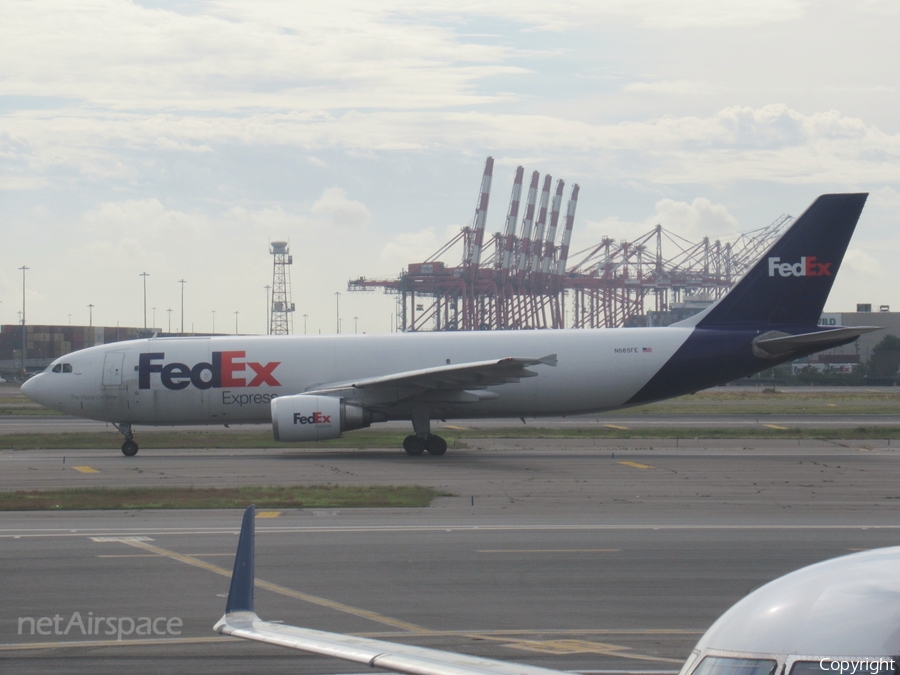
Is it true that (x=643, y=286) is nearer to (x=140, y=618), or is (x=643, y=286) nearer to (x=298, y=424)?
(x=298, y=424)

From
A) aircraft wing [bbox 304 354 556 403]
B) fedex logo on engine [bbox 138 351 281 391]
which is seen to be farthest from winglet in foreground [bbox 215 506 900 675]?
fedex logo on engine [bbox 138 351 281 391]

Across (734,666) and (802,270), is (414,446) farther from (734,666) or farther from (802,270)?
(734,666)

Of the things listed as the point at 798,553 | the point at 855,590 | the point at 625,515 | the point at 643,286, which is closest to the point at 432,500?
the point at 625,515

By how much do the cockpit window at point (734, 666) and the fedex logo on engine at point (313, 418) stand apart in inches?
841

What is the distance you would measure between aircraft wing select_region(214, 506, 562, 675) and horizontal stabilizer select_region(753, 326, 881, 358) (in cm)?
2259

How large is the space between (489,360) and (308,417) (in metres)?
5.39

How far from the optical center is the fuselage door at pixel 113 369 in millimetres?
26438

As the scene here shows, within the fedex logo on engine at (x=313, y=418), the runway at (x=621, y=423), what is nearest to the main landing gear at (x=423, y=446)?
the fedex logo on engine at (x=313, y=418)

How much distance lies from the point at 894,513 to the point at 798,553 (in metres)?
4.56

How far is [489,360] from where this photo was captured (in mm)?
25844

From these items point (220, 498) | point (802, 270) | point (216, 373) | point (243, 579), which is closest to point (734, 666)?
point (243, 579)

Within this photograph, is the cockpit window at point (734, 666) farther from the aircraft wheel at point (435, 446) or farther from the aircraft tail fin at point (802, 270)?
the aircraft tail fin at point (802, 270)

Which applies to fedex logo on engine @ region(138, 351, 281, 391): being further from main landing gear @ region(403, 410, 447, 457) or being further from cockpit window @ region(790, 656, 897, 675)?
cockpit window @ region(790, 656, 897, 675)

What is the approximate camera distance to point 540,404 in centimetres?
2594
